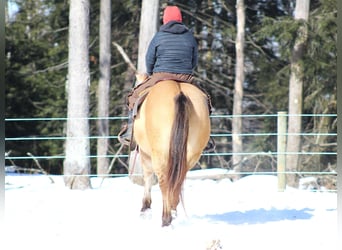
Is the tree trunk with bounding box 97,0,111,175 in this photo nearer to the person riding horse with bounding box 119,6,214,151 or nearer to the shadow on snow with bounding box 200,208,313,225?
the shadow on snow with bounding box 200,208,313,225

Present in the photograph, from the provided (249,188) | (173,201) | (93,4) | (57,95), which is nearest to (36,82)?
(57,95)

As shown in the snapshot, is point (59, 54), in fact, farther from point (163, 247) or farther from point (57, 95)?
point (163, 247)

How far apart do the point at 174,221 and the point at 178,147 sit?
0.76 metres

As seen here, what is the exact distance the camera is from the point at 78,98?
966 cm

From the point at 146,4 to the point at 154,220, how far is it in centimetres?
532

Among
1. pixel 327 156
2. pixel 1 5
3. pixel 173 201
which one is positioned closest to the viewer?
pixel 1 5

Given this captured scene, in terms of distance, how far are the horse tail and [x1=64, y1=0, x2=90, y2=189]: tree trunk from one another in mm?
4692

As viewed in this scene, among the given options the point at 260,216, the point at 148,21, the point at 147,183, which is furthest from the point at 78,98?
the point at 260,216

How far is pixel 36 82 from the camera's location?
17469 millimetres

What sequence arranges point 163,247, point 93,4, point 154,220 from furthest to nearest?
1. point 93,4
2. point 154,220
3. point 163,247

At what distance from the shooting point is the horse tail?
4941mm

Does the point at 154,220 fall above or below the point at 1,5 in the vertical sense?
below

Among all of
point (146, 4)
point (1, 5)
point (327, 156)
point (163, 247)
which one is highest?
point (146, 4)

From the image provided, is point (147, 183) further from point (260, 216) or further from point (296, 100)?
point (296, 100)
